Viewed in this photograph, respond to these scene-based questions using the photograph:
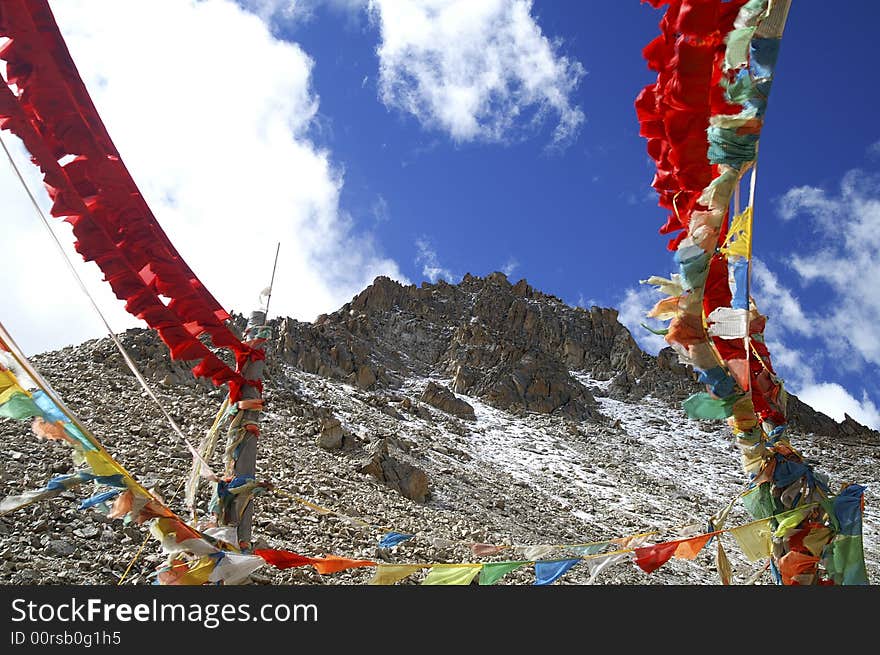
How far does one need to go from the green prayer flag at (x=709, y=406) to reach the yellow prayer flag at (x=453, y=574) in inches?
69.6

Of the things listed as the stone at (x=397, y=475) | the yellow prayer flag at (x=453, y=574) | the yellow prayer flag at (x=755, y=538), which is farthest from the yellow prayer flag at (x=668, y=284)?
the stone at (x=397, y=475)

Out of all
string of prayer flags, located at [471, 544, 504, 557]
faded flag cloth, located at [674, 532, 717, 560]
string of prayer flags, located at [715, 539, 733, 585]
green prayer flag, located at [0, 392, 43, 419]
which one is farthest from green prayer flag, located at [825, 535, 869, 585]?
green prayer flag, located at [0, 392, 43, 419]

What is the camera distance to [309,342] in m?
39.0

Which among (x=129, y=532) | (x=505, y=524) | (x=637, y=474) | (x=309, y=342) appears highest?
(x=309, y=342)

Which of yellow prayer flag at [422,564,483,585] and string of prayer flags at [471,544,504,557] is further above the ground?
string of prayer flags at [471,544,504,557]

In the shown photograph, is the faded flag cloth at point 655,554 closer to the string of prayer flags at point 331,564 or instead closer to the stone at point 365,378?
the string of prayer flags at point 331,564

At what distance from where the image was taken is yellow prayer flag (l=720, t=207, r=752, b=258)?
3.62 metres

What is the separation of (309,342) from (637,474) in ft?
70.2

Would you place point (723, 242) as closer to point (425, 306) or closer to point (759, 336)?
point (759, 336)

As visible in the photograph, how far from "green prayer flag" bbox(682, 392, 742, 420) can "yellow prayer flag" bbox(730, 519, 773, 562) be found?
72 cm

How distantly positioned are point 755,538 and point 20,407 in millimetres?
4444

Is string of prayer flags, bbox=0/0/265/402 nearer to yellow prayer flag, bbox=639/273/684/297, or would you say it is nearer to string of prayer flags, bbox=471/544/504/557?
string of prayer flags, bbox=471/544/504/557

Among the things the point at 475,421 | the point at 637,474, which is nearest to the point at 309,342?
the point at 475,421

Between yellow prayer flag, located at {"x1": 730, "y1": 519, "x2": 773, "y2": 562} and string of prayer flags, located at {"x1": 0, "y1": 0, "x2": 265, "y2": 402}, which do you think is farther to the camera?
yellow prayer flag, located at {"x1": 730, "y1": 519, "x2": 773, "y2": 562}
